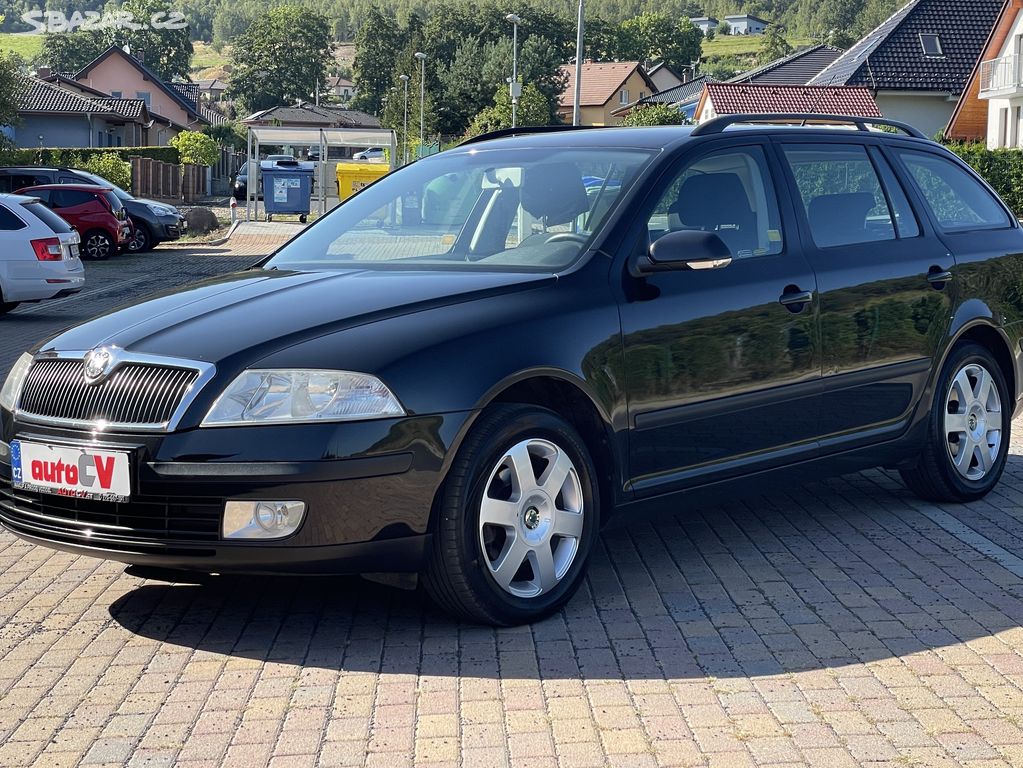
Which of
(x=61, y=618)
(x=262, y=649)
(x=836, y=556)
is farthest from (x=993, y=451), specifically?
(x=61, y=618)

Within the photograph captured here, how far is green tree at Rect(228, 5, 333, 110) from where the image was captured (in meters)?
145

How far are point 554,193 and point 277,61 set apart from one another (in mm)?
145642

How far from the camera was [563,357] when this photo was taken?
488 centimetres

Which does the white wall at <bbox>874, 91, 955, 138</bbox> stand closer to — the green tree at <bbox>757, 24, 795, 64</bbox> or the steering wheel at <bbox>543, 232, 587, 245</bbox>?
the steering wheel at <bbox>543, 232, 587, 245</bbox>

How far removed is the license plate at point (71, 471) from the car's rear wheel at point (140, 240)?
89.7ft

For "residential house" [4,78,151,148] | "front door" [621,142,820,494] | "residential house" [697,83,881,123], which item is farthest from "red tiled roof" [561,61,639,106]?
"front door" [621,142,820,494]

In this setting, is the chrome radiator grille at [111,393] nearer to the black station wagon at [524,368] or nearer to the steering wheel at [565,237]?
the black station wagon at [524,368]

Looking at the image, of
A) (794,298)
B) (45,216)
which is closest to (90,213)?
(45,216)

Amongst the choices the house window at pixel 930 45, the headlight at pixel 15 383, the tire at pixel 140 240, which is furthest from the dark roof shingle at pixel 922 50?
the headlight at pixel 15 383

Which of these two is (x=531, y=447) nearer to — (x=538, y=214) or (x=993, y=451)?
(x=538, y=214)

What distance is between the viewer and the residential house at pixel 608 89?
129 meters

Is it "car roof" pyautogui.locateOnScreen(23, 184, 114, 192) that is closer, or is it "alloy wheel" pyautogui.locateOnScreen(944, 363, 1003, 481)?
"alloy wheel" pyautogui.locateOnScreen(944, 363, 1003, 481)

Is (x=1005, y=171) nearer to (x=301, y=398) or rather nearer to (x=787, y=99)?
(x=787, y=99)

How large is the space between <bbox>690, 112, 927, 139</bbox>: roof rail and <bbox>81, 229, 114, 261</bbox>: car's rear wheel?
24.2 meters
